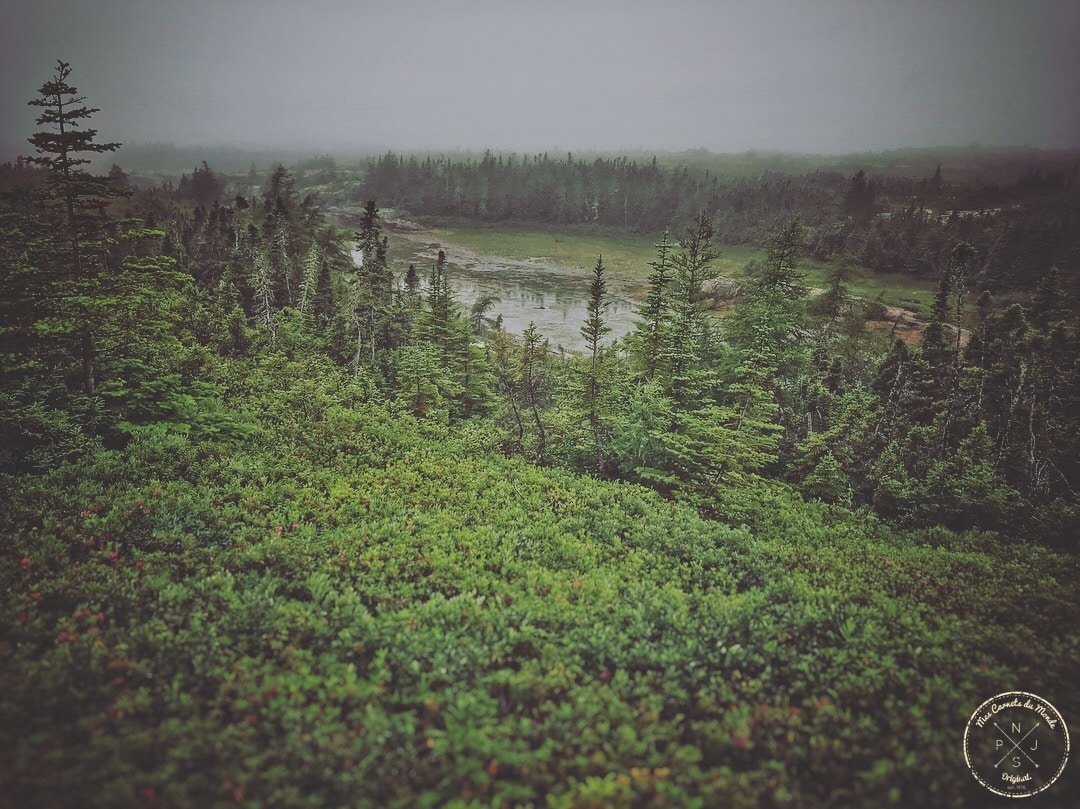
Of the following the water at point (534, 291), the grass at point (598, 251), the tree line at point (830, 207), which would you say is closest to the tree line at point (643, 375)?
the tree line at point (830, 207)

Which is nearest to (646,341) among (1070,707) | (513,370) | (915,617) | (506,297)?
(513,370)

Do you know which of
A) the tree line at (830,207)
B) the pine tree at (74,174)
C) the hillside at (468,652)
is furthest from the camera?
the tree line at (830,207)

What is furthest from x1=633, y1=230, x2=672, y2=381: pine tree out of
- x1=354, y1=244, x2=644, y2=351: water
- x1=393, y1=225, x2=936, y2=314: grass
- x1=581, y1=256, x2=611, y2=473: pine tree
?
x1=393, y1=225, x2=936, y2=314: grass

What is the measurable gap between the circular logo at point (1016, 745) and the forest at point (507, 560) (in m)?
0.19

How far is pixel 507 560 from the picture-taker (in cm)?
1012

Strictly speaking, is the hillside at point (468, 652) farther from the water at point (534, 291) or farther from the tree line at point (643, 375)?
the water at point (534, 291)

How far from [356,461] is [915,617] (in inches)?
536

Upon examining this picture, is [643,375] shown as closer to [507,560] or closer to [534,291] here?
[507,560]

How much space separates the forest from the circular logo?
187 mm

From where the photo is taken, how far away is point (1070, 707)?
21.1ft

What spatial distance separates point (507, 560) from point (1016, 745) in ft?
25.5

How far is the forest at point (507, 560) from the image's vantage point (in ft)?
18.4

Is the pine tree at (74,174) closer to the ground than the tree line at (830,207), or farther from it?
closer to the ground

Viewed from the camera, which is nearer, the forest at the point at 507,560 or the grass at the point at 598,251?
the forest at the point at 507,560
